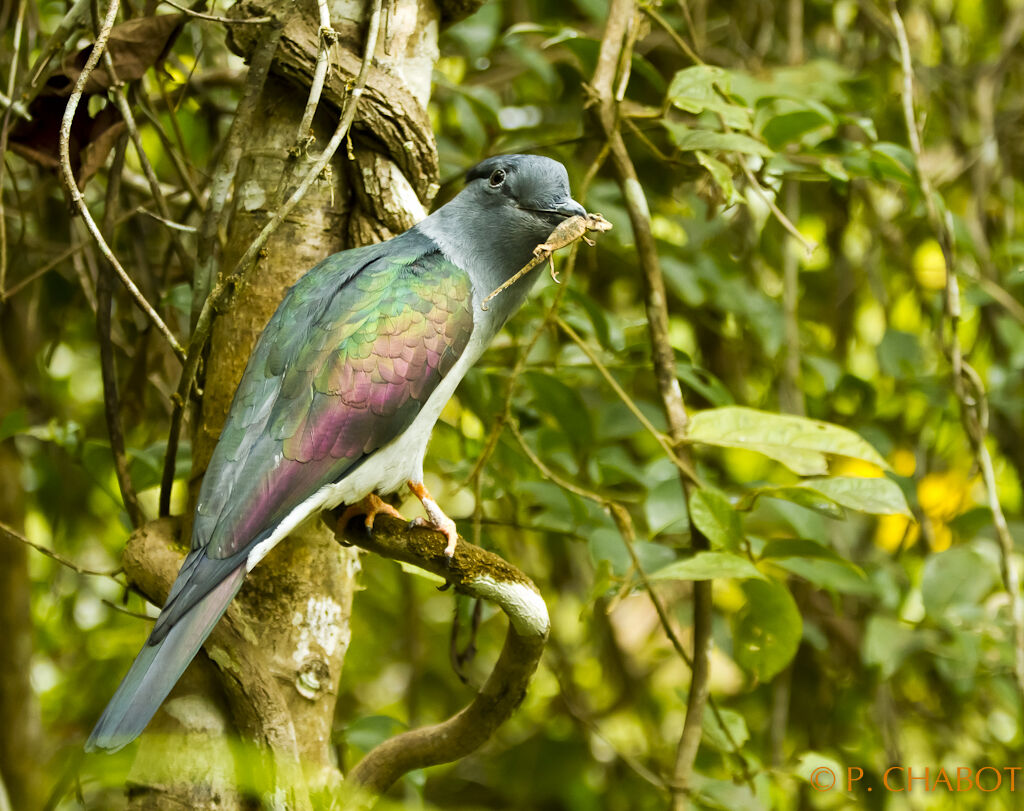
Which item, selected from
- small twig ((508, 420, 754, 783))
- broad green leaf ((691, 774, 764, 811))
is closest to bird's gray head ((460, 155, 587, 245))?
small twig ((508, 420, 754, 783))

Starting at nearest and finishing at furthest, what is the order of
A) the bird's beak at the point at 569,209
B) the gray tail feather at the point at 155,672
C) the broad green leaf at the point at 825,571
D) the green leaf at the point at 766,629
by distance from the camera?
the gray tail feather at the point at 155,672
the bird's beak at the point at 569,209
the green leaf at the point at 766,629
the broad green leaf at the point at 825,571

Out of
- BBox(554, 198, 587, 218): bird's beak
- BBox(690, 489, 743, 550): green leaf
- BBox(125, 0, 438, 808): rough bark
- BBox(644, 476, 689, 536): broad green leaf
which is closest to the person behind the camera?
BBox(125, 0, 438, 808): rough bark

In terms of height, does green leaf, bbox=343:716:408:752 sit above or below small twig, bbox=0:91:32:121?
below

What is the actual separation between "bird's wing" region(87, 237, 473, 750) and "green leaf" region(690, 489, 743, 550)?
0.64 m

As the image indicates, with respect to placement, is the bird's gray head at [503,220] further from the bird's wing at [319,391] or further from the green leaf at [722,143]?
the green leaf at [722,143]

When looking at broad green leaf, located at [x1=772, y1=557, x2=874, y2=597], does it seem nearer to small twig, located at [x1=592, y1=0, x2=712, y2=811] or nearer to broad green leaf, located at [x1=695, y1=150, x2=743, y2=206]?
small twig, located at [x1=592, y1=0, x2=712, y2=811]

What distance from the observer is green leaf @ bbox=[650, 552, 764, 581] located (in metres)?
2.11

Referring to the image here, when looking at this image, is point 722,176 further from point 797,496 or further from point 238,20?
point 238,20

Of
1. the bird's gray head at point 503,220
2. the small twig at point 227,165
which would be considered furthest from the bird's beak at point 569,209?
the small twig at point 227,165

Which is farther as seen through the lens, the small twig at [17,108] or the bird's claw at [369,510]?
the small twig at [17,108]

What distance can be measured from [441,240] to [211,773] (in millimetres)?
1154

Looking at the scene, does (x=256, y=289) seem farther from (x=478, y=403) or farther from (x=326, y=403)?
(x=478, y=403)

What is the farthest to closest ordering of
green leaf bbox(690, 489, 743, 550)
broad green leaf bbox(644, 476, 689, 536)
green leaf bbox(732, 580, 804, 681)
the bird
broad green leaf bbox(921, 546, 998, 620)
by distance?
broad green leaf bbox(921, 546, 998, 620) < broad green leaf bbox(644, 476, 689, 536) < green leaf bbox(732, 580, 804, 681) < green leaf bbox(690, 489, 743, 550) < the bird

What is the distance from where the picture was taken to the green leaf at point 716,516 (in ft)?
7.56
